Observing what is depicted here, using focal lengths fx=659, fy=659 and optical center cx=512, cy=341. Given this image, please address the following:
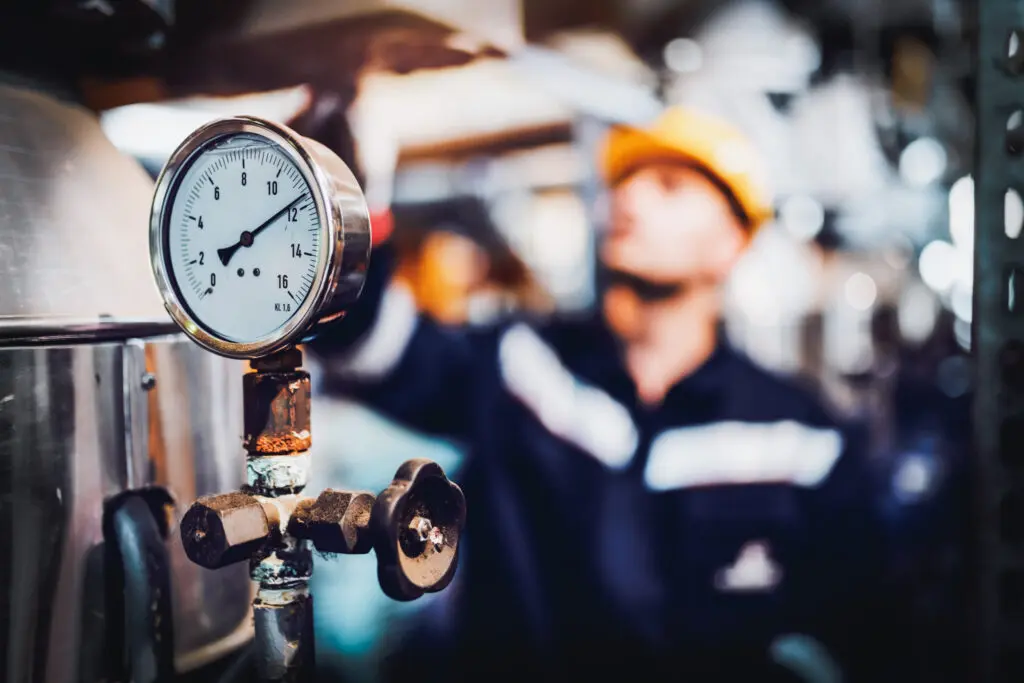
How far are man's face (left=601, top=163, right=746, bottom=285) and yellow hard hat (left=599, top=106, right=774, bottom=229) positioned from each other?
0.10ft

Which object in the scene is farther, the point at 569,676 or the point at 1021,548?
the point at 569,676

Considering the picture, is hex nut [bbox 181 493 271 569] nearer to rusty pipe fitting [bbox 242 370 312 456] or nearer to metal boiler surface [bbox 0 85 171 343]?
rusty pipe fitting [bbox 242 370 312 456]

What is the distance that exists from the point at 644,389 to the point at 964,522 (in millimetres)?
700

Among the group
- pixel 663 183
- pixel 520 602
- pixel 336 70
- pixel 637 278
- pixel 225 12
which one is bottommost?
pixel 520 602

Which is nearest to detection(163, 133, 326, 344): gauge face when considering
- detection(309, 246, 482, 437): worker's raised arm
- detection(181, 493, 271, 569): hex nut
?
detection(181, 493, 271, 569): hex nut

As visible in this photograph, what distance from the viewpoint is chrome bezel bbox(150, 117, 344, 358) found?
0.69 metres

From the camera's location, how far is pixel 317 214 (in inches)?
27.7

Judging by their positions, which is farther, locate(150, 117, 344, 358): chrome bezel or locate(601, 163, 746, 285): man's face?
locate(601, 163, 746, 285): man's face

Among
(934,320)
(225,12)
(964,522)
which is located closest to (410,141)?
(225,12)

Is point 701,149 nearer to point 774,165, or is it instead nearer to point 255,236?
point 774,165

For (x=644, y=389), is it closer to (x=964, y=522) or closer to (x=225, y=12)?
(x=964, y=522)

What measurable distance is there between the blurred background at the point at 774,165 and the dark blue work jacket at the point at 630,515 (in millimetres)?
74

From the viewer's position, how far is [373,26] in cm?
141

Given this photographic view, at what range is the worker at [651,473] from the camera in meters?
1.37
